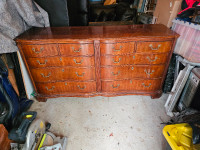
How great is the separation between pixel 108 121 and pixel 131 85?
1.86 feet

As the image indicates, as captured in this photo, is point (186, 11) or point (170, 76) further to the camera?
point (170, 76)

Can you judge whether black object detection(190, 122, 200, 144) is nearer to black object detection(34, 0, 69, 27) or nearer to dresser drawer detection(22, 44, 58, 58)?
dresser drawer detection(22, 44, 58, 58)

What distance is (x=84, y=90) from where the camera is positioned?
71.8 inches

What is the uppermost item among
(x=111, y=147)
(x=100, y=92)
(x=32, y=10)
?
(x=32, y=10)

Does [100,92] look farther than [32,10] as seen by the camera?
Yes

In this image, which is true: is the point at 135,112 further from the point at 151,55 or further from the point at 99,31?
the point at 99,31

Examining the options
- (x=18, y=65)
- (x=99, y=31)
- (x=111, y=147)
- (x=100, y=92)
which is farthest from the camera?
(x=100, y=92)

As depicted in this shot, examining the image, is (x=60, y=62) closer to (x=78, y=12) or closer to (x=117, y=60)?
(x=117, y=60)

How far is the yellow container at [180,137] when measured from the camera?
971 mm

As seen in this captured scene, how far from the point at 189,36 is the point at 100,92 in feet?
4.17

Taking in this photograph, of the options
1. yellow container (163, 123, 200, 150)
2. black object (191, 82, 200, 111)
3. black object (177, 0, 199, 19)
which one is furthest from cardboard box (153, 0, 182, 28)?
yellow container (163, 123, 200, 150)

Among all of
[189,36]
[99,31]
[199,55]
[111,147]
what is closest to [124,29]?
[99,31]

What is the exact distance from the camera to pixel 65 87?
180cm

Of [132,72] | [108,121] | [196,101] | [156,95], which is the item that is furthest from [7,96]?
[196,101]
